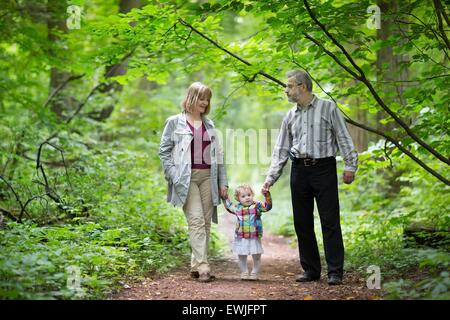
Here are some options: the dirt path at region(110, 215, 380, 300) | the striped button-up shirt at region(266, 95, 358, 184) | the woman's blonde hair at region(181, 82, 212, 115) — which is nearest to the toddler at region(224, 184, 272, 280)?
the dirt path at region(110, 215, 380, 300)

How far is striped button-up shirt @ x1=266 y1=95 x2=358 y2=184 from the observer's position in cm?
535

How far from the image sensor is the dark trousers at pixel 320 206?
536 centimetres

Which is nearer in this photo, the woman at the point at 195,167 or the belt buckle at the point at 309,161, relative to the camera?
the belt buckle at the point at 309,161

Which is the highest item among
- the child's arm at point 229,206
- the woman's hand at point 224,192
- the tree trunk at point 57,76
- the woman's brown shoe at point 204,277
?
the tree trunk at point 57,76

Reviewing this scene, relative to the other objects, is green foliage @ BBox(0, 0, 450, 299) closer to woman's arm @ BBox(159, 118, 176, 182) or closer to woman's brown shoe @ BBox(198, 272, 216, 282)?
woman's brown shoe @ BBox(198, 272, 216, 282)

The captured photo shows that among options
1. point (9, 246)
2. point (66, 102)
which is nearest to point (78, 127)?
point (66, 102)

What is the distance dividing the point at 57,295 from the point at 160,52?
4286 mm

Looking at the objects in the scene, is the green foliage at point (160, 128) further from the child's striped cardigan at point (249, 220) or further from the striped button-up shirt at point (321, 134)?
the child's striped cardigan at point (249, 220)

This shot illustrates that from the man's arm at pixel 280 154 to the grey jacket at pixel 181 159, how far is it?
611 millimetres

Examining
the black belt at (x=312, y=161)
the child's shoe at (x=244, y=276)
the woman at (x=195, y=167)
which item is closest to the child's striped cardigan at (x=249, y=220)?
the woman at (x=195, y=167)

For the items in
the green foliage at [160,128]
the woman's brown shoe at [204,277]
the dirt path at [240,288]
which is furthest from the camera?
the woman's brown shoe at [204,277]

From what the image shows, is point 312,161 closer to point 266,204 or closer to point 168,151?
point 266,204

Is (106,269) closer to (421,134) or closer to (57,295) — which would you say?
(57,295)

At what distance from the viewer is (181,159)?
5.73 m
